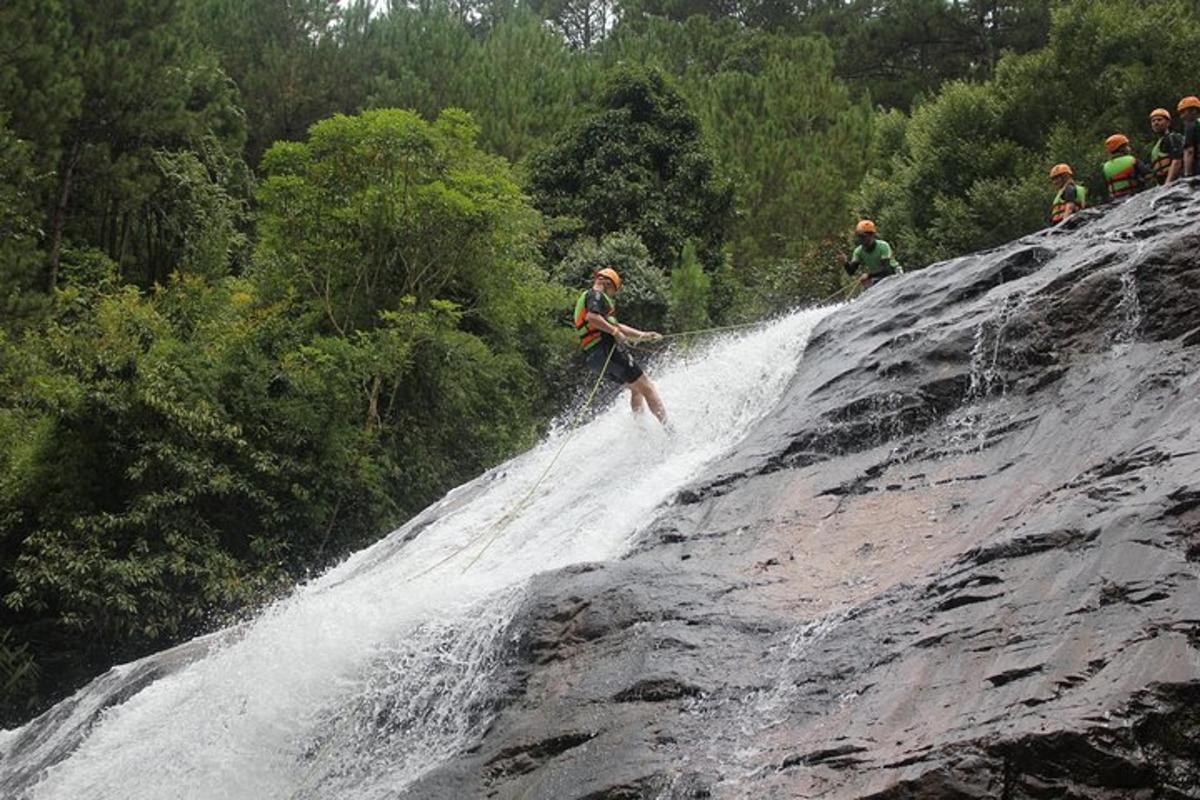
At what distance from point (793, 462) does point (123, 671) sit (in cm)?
757

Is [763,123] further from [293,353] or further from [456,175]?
[293,353]

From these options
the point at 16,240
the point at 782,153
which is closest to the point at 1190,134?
the point at 16,240

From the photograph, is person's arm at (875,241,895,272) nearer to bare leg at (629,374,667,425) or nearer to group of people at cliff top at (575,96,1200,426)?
group of people at cliff top at (575,96,1200,426)

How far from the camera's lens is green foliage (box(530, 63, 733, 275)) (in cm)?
2916

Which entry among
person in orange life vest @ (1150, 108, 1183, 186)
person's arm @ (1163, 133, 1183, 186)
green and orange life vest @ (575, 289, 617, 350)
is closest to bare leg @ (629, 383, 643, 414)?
green and orange life vest @ (575, 289, 617, 350)

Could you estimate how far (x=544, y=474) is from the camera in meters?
12.3

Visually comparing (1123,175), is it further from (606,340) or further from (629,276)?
(629,276)

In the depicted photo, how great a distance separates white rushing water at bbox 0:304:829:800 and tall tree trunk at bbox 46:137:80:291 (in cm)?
1306

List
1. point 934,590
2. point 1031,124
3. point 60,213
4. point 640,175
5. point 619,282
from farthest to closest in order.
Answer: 1. point 640,175
2. point 60,213
3. point 1031,124
4. point 619,282
5. point 934,590

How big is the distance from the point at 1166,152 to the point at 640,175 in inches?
694

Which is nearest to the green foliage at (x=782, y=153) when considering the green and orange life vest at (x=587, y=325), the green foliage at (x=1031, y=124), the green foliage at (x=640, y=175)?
the green foliage at (x=640, y=175)

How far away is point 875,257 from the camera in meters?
14.2

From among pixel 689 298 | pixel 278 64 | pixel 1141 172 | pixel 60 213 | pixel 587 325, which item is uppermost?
pixel 278 64

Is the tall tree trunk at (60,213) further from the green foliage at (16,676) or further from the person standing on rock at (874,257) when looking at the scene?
the person standing on rock at (874,257)
